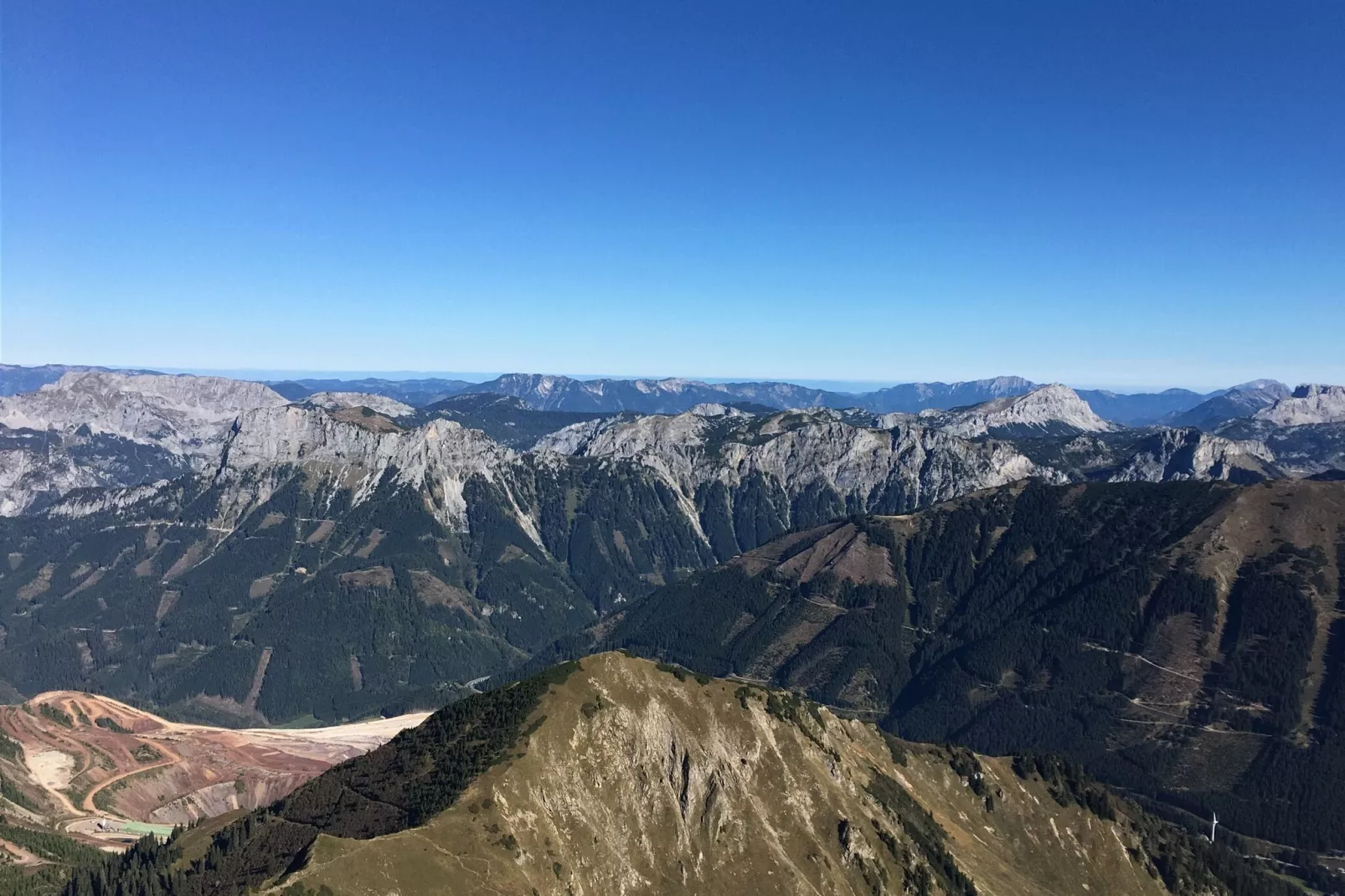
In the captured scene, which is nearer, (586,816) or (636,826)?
(586,816)

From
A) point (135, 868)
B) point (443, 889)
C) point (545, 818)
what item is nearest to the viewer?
point (443, 889)

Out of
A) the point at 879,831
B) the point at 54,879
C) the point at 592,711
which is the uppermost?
the point at 592,711

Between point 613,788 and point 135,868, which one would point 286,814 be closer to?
point 135,868

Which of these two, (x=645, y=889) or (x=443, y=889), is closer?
(x=443, y=889)

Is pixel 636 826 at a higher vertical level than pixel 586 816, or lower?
lower

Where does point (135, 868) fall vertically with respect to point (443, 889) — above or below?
below

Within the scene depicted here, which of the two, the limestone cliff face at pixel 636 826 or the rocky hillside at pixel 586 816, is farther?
the rocky hillside at pixel 586 816

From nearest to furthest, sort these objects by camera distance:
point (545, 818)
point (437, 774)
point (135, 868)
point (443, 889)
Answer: point (443, 889) → point (545, 818) → point (437, 774) → point (135, 868)

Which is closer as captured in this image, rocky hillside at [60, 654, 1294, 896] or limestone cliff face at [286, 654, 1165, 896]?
limestone cliff face at [286, 654, 1165, 896]

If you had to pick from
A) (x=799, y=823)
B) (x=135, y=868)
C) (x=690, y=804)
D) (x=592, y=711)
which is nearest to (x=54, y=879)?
(x=135, y=868)
